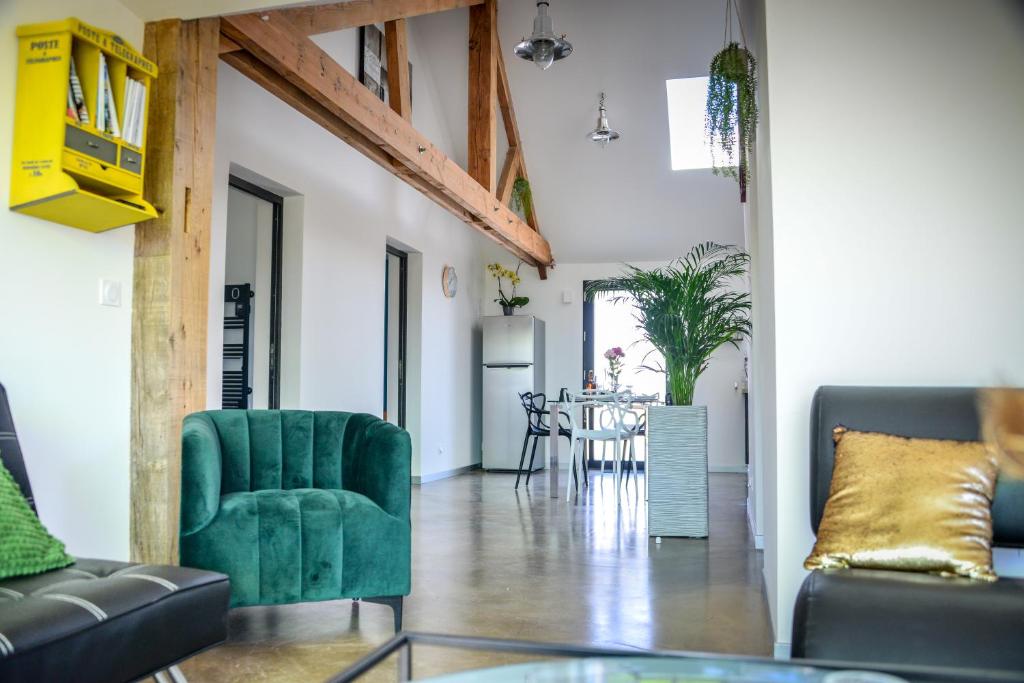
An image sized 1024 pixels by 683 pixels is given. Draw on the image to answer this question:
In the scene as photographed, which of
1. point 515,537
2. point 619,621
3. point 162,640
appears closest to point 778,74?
point 619,621

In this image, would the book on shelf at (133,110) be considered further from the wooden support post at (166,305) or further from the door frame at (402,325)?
the door frame at (402,325)

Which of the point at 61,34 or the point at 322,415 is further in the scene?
the point at 322,415

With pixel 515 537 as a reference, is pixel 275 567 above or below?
above

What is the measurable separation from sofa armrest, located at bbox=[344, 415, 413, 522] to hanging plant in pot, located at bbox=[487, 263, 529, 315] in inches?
233

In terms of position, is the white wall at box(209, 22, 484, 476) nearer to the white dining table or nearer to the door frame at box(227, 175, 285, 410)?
the door frame at box(227, 175, 285, 410)

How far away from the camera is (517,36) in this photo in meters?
7.42

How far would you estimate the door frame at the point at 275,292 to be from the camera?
5027mm

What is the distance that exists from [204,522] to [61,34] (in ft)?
5.17

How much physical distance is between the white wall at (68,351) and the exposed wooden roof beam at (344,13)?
1122 mm

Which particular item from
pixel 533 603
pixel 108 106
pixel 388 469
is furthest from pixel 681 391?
pixel 108 106

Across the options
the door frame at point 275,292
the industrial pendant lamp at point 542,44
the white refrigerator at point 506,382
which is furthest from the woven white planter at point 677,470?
the white refrigerator at point 506,382

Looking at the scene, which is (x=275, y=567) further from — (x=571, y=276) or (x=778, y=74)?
(x=571, y=276)

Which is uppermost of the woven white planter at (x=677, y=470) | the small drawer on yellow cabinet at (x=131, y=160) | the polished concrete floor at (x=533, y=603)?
the small drawer on yellow cabinet at (x=131, y=160)

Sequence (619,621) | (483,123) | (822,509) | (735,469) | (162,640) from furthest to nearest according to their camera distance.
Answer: (735,469) → (483,123) → (619,621) → (822,509) → (162,640)
